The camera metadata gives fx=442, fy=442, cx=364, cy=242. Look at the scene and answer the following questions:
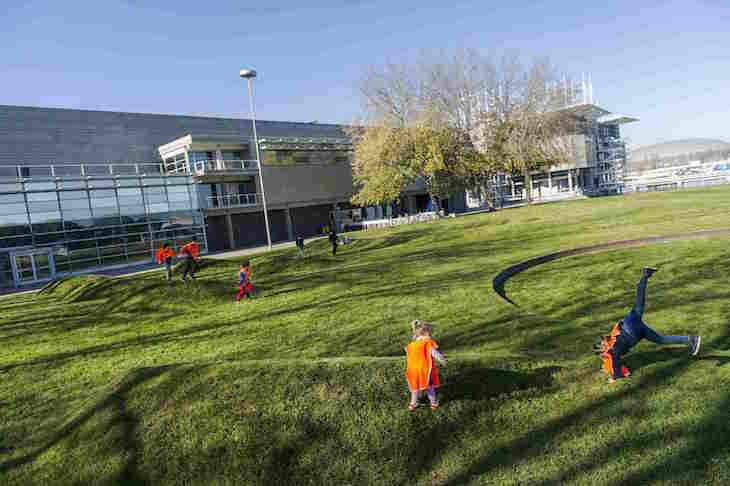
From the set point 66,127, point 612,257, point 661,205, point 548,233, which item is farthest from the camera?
point 66,127

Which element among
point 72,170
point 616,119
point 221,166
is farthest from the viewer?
point 616,119

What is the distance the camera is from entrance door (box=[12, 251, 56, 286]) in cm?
2862

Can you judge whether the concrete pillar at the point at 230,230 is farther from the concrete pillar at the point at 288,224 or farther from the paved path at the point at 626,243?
the paved path at the point at 626,243

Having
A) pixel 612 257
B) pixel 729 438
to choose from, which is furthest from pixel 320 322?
pixel 612 257

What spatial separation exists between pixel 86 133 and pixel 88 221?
11955 mm

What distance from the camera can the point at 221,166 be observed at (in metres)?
40.0

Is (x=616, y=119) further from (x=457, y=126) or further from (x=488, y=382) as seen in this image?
(x=488, y=382)

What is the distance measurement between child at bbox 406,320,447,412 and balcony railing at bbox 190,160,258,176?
36.6m

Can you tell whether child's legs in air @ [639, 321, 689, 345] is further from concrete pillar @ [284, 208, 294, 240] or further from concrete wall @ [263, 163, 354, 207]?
concrete pillar @ [284, 208, 294, 240]

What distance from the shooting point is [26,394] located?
8.58 m

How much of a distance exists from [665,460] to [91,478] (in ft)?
22.0

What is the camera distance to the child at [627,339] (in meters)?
5.38

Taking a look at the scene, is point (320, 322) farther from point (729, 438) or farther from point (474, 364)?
point (729, 438)

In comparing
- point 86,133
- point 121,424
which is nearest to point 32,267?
point 86,133
